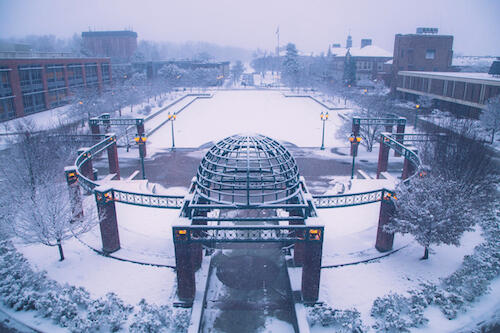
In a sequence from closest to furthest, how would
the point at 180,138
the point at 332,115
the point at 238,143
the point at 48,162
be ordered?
the point at 238,143
the point at 48,162
the point at 180,138
the point at 332,115

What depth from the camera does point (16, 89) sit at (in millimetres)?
43938

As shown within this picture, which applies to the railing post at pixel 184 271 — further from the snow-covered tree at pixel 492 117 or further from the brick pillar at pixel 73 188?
the snow-covered tree at pixel 492 117

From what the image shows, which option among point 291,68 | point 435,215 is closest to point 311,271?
point 435,215

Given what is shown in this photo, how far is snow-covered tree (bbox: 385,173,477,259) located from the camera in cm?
1248

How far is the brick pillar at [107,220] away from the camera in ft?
43.3

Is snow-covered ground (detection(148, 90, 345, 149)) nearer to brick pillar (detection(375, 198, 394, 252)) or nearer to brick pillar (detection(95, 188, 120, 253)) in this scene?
brick pillar (detection(95, 188, 120, 253))

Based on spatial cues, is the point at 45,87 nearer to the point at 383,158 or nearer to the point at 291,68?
the point at 383,158

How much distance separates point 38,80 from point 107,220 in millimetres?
46886

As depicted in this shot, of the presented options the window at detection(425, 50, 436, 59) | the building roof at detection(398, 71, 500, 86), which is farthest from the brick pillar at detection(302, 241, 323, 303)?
the window at detection(425, 50, 436, 59)

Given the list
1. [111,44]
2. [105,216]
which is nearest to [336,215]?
[105,216]

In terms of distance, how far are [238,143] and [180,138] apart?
2396cm

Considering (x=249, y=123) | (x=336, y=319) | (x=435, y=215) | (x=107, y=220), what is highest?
(x=435, y=215)

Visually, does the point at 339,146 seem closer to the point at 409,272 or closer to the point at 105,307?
the point at 409,272

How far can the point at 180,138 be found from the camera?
35000 mm
